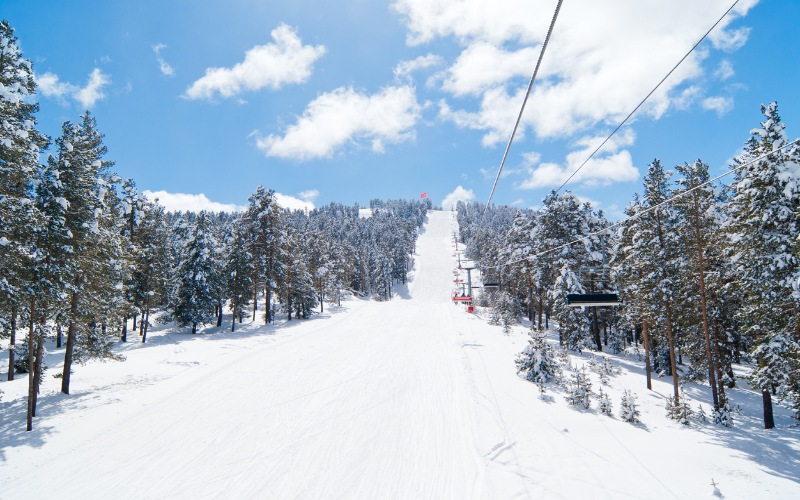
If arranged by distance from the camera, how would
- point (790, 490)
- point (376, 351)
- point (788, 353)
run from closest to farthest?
point (790, 490), point (788, 353), point (376, 351)

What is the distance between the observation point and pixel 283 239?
3900 centimetres

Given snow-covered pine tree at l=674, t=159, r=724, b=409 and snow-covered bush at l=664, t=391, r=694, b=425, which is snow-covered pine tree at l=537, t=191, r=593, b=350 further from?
snow-covered bush at l=664, t=391, r=694, b=425

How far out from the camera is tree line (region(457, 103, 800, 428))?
15562mm

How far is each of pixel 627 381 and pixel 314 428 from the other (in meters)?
21.9

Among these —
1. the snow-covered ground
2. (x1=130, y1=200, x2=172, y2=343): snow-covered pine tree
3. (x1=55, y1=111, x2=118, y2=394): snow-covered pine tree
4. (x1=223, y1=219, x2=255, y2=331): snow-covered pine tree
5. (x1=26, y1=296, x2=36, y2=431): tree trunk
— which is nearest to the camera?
the snow-covered ground

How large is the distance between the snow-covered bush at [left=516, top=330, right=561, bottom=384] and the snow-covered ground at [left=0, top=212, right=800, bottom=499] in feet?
2.63

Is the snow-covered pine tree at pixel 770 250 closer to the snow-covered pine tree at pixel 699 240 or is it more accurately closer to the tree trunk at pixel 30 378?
the snow-covered pine tree at pixel 699 240

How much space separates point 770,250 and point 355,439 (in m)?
19.7

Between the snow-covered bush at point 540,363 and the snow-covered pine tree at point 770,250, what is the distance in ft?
29.9

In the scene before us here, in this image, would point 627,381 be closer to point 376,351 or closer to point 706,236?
point 706,236

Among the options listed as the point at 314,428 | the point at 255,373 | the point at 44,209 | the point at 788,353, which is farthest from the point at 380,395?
the point at 788,353

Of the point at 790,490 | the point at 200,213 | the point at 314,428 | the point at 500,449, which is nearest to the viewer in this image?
the point at 790,490

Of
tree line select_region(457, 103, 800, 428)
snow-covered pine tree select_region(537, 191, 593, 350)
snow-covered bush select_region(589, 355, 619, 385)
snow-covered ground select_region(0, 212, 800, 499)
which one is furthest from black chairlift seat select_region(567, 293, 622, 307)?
snow-covered pine tree select_region(537, 191, 593, 350)

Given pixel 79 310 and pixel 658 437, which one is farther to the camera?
pixel 79 310
